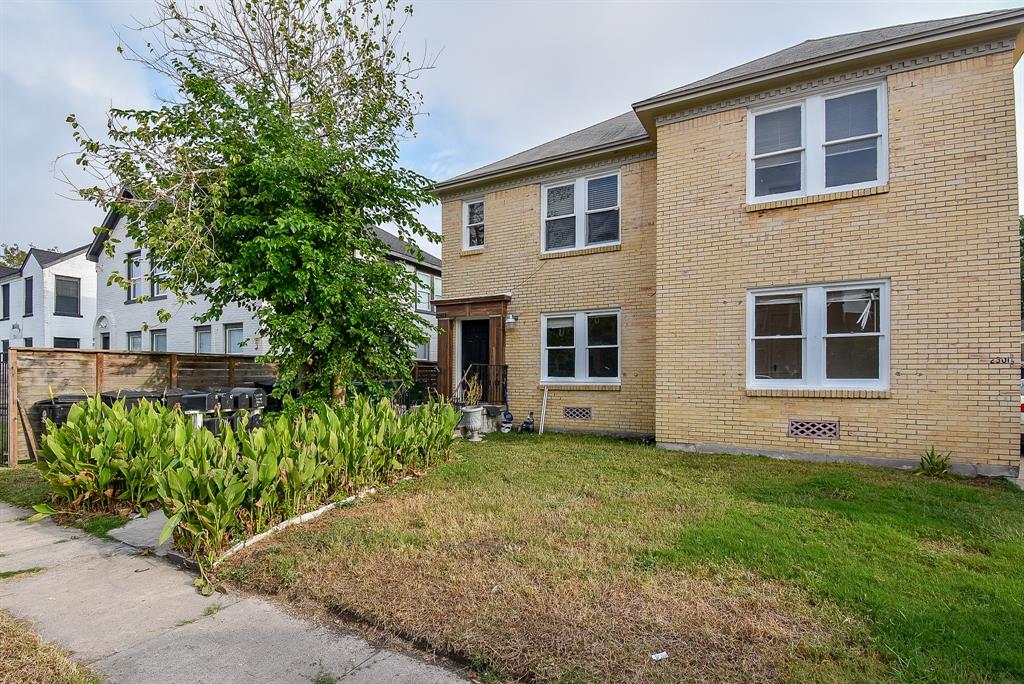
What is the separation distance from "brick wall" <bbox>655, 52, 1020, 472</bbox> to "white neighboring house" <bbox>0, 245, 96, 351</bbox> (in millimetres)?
24282

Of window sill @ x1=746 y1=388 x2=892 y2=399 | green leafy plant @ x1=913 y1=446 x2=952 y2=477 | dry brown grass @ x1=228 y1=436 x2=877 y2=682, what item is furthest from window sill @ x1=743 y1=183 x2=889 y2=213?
dry brown grass @ x1=228 y1=436 x2=877 y2=682

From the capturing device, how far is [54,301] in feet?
69.7

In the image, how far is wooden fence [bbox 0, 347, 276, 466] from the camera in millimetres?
8141

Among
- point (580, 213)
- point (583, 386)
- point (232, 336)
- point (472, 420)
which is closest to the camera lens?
point (472, 420)

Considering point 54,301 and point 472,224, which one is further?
point 54,301

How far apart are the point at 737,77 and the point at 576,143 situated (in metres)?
4.07

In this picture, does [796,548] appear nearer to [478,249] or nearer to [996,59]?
[996,59]

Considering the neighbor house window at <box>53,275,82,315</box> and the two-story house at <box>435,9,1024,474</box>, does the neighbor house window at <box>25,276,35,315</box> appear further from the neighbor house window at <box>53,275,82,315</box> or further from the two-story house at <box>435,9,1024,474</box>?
the two-story house at <box>435,9,1024,474</box>

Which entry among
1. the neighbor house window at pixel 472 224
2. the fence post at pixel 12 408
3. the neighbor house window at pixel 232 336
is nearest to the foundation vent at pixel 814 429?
the neighbor house window at pixel 472 224

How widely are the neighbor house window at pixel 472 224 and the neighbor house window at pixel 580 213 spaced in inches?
68.7

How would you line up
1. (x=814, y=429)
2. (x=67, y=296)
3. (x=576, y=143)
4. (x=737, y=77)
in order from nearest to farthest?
(x=814, y=429) < (x=737, y=77) < (x=576, y=143) < (x=67, y=296)

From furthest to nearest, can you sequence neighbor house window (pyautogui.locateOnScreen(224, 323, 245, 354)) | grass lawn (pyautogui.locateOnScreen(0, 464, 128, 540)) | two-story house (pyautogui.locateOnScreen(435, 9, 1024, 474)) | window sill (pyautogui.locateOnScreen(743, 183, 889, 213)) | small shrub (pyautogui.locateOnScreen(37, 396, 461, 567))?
neighbor house window (pyautogui.locateOnScreen(224, 323, 245, 354)) → window sill (pyautogui.locateOnScreen(743, 183, 889, 213)) → two-story house (pyautogui.locateOnScreen(435, 9, 1024, 474)) → grass lawn (pyautogui.locateOnScreen(0, 464, 128, 540)) → small shrub (pyautogui.locateOnScreen(37, 396, 461, 567))

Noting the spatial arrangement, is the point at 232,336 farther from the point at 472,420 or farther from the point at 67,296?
the point at 67,296

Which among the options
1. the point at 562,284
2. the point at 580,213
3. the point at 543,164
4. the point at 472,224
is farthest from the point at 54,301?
the point at 580,213
